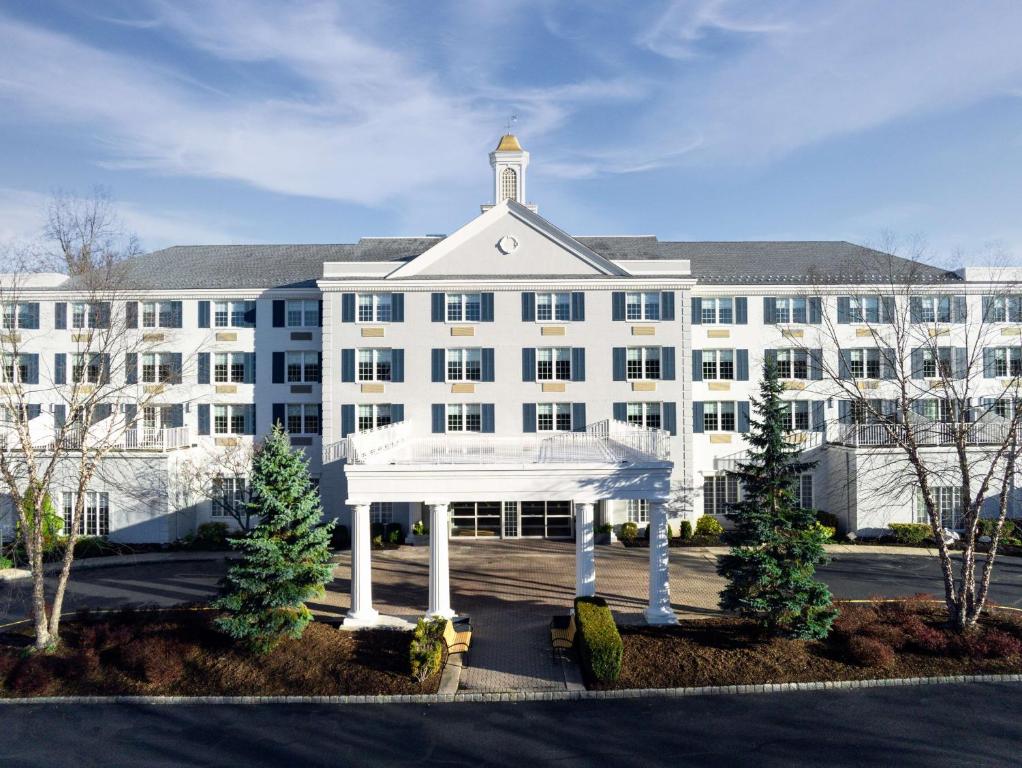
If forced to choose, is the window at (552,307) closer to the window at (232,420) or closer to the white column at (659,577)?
the white column at (659,577)

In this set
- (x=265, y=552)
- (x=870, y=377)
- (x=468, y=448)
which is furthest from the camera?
(x=870, y=377)

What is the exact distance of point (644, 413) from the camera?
98.7ft

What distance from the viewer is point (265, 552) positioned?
16875 millimetres

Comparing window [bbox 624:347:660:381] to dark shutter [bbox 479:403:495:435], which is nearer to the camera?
dark shutter [bbox 479:403:495:435]

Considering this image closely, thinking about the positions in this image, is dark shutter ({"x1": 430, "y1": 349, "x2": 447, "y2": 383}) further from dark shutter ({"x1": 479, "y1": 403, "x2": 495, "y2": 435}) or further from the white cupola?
the white cupola

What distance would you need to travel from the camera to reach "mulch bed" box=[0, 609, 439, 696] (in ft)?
50.8

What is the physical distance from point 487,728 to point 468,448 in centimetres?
1064

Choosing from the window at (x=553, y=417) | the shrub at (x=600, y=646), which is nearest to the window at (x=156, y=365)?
the window at (x=553, y=417)

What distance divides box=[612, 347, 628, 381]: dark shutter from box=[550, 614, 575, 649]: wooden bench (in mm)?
13088

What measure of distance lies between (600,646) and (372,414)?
17391 millimetres

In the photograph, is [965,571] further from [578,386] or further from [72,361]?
[72,361]

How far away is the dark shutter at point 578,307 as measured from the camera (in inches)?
1192

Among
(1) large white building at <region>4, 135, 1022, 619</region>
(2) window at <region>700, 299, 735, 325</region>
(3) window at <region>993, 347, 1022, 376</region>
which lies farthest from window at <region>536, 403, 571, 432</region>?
(3) window at <region>993, 347, 1022, 376</region>

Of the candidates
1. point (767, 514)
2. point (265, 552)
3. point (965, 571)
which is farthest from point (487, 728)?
point (965, 571)
